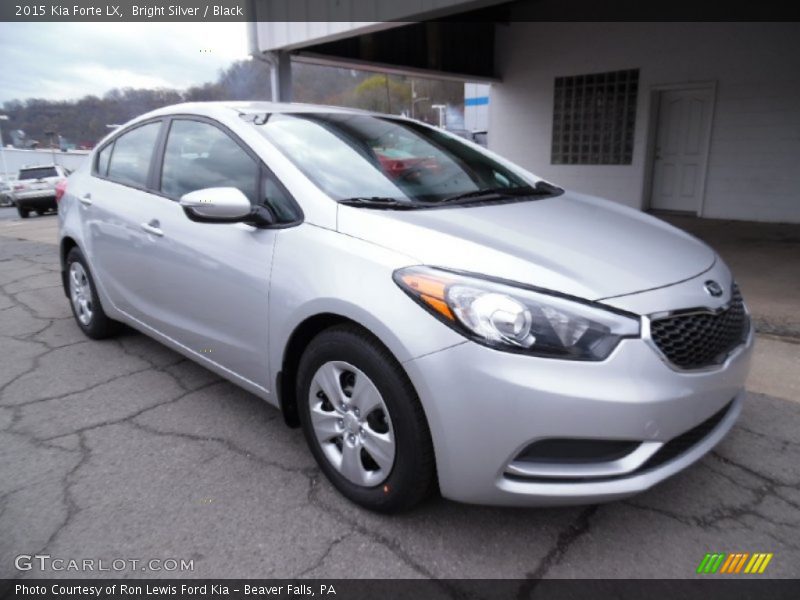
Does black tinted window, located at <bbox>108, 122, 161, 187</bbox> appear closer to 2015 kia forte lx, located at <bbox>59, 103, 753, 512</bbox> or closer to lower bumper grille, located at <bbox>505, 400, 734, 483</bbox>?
2015 kia forte lx, located at <bbox>59, 103, 753, 512</bbox>

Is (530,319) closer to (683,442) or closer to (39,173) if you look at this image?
(683,442)

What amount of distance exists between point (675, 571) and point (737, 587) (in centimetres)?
19

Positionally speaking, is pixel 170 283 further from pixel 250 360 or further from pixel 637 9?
pixel 637 9

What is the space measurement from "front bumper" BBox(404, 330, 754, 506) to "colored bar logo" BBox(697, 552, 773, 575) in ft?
1.18

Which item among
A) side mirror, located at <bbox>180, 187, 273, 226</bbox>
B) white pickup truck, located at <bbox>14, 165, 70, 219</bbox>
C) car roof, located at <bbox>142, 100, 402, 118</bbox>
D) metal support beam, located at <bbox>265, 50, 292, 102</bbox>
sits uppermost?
metal support beam, located at <bbox>265, 50, 292, 102</bbox>

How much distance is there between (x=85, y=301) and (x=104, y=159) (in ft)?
3.47

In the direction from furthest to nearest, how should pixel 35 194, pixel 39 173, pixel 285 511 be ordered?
pixel 39 173 < pixel 35 194 < pixel 285 511

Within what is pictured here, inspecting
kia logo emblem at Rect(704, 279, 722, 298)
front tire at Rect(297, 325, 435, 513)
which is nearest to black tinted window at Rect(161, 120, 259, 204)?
front tire at Rect(297, 325, 435, 513)

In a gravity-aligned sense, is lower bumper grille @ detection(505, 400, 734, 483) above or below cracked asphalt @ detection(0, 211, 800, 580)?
above

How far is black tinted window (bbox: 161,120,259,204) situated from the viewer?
2.68 metres

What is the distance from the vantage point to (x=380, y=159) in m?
2.79

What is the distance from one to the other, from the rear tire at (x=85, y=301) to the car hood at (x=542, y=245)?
2665mm

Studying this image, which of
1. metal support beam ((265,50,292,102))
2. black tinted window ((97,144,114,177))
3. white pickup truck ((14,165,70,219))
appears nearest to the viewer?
black tinted window ((97,144,114,177))

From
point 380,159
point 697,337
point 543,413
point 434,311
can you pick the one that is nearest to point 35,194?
point 380,159
